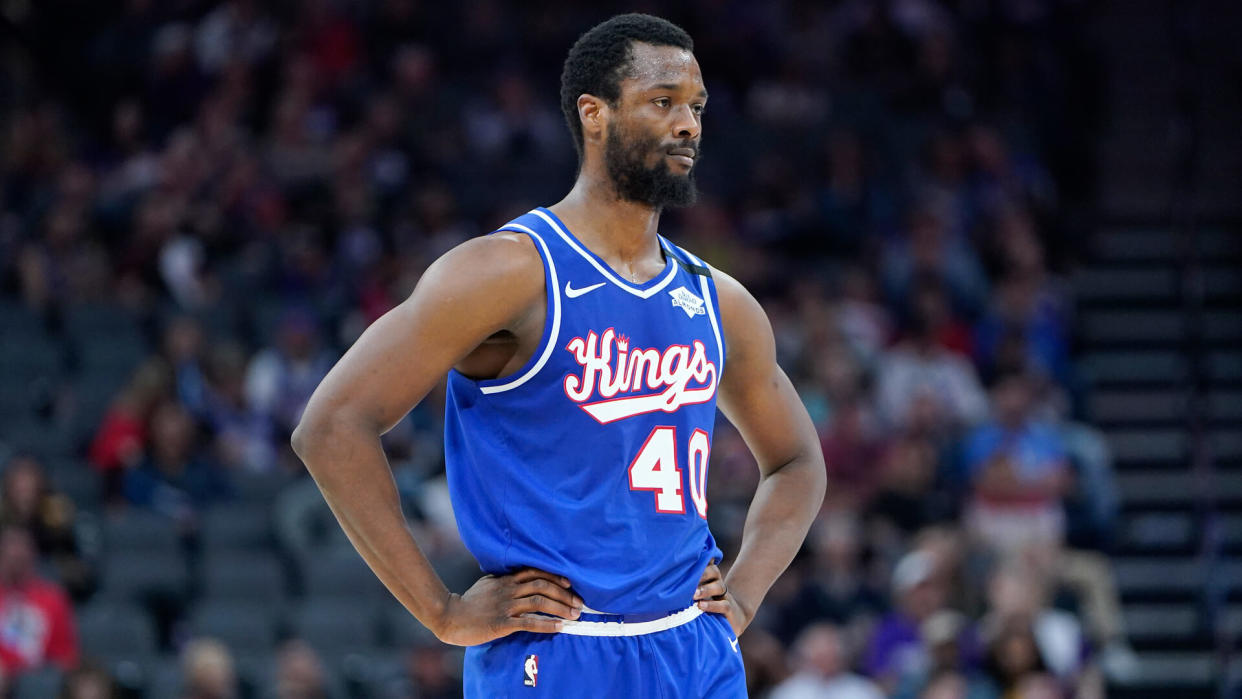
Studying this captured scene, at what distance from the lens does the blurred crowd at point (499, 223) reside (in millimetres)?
9633

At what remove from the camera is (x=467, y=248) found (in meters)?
3.60

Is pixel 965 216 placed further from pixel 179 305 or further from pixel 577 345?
pixel 577 345

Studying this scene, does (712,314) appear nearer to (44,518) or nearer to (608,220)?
(608,220)

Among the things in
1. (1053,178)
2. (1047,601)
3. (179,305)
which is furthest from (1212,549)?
(179,305)

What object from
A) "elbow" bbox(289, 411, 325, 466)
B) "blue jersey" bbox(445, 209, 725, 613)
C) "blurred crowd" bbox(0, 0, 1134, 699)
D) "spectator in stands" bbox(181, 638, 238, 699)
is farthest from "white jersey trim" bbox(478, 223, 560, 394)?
"spectator in stands" bbox(181, 638, 238, 699)

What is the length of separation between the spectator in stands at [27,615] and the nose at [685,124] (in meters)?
6.98

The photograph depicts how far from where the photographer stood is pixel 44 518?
1007 cm

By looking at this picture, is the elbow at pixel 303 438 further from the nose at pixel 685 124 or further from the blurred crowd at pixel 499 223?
the blurred crowd at pixel 499 223

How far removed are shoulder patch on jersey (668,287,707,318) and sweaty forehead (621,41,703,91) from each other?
0.48 m

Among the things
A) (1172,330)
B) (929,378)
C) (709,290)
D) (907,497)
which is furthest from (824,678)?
(1172,330)

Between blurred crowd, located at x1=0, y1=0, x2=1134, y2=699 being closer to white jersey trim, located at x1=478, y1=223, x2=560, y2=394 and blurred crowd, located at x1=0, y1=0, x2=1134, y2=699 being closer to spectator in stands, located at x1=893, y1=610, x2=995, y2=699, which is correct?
spectator in stands, located at x1=893, y1=610, x2=995, y2=699

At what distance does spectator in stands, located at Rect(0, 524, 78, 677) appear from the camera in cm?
949

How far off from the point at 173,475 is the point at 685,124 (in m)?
7.78

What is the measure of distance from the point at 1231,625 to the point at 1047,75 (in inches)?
223
